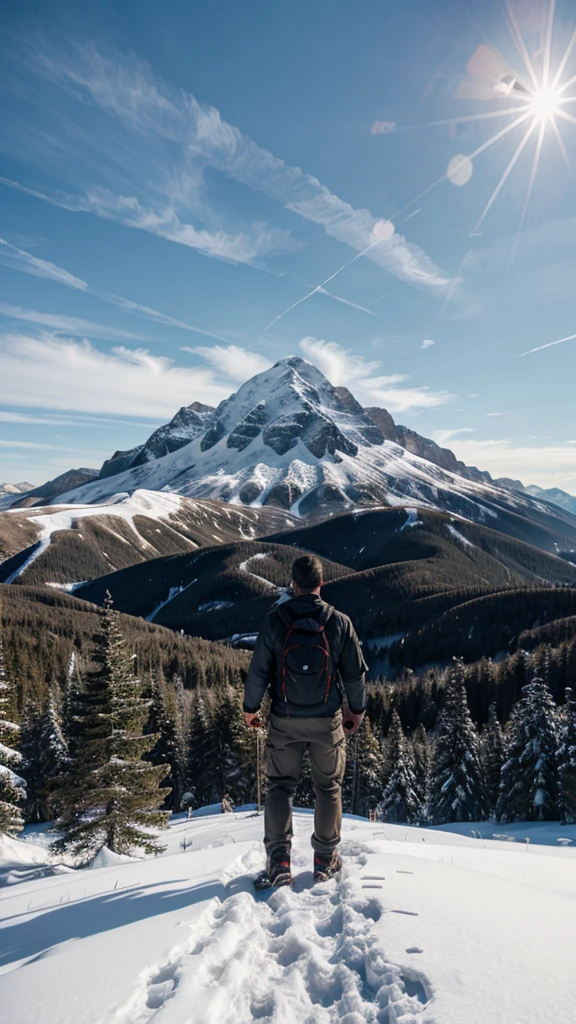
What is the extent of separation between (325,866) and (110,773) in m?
14.0

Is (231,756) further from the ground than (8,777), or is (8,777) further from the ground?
(8,777)

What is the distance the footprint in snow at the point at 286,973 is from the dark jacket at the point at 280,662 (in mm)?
1740

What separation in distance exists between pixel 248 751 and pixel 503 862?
38.7 m

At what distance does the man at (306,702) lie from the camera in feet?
17.8

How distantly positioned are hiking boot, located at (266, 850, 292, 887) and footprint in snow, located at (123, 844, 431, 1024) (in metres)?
0.55

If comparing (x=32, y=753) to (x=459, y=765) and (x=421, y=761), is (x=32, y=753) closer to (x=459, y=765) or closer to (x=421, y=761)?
(x=421, y=761)

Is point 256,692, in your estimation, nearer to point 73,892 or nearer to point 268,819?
point 268,819

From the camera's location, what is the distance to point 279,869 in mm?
5445

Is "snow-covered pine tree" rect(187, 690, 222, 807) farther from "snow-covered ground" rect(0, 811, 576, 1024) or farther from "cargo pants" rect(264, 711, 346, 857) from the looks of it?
"cargo pants" rect(264, 711, 346, 857)

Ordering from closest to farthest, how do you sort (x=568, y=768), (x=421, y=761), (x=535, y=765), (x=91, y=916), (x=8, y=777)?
(x=91, y=916) < (x=8, y=777) < (x=568, y=768) < (x=535, y=765) < (x=421, y=761)

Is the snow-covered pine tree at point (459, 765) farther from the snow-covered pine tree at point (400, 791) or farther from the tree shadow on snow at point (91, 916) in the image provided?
the tree shadow on snow at point (91, 916)

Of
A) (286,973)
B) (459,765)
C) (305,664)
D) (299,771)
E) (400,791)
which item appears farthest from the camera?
(400,791)

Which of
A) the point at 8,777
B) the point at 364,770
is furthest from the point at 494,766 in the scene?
the point at 8,777

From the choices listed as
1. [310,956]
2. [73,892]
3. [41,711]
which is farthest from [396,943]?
[41,711]
